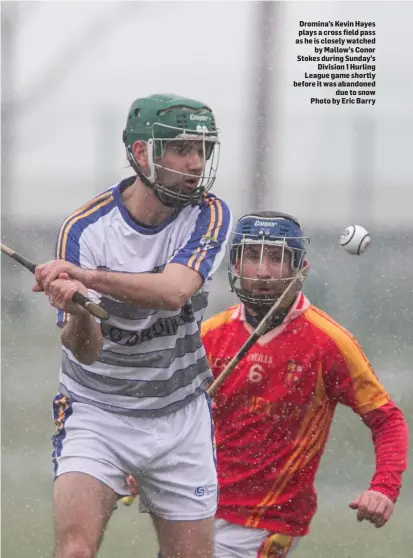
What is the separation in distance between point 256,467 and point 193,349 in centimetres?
61

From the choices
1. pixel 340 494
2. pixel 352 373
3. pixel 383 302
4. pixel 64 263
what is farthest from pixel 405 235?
pixel 64 263

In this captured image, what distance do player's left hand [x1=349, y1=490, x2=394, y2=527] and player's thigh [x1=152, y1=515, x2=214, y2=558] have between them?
1.60 feet

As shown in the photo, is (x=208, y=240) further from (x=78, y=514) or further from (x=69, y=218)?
(x=78, y=514)

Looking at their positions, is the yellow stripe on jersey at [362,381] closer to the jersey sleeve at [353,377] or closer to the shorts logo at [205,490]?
the jersey sleeve at [353,377]

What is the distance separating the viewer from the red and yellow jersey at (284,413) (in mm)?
4746

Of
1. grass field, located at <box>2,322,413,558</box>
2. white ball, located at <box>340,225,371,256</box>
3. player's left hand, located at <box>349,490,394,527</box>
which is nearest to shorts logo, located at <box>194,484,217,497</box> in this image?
player's left hand, located at <box>349,490,394,527</box>

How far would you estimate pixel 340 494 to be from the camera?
8.23 m

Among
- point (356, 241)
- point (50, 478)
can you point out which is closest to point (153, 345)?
point (356, 241)

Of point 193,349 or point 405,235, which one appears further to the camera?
point 405,235

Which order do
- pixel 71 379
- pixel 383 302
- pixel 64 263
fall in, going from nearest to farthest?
pixel 64 263 → pixel 71 379 → pixel 383 302

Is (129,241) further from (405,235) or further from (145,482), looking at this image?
(405,235)

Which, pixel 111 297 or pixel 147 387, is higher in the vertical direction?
pixel 111 297

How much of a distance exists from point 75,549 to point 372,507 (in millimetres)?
1024

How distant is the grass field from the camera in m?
6.82
